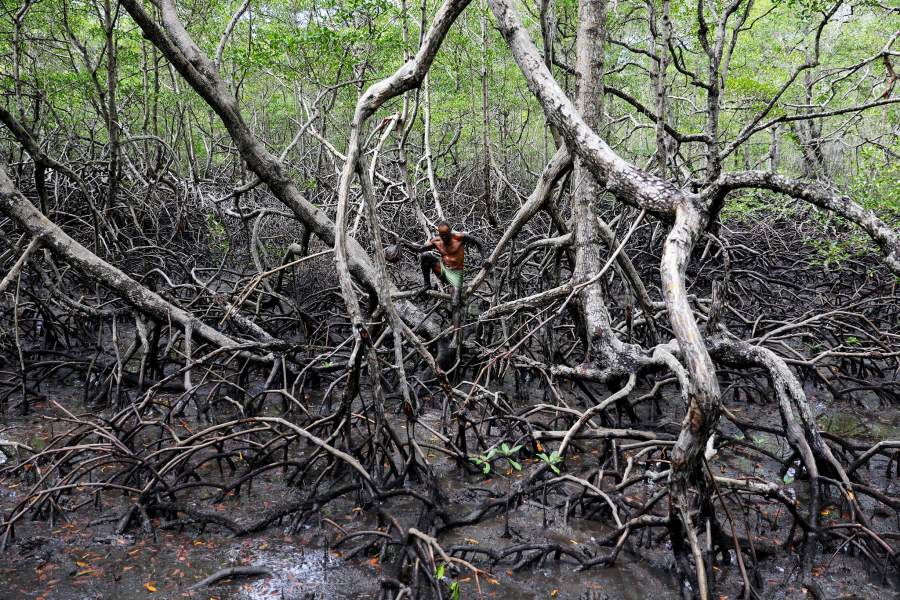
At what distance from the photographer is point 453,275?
4656 millimetres

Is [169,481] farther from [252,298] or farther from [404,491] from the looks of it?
[252,298]

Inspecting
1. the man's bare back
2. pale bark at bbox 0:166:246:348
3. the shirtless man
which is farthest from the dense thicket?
the man's bare back

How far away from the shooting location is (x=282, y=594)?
2650 mm

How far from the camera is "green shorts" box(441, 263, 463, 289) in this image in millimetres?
4621

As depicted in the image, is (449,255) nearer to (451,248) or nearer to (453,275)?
(451,248)

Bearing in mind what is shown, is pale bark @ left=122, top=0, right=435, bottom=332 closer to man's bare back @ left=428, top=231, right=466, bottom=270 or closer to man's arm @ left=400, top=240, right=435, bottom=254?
man's arm @ left=400, top=240, right=435, bottom=254

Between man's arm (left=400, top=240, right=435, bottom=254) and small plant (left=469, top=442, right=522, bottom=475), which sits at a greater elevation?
man's arm (left=400, top=240, right=435, bottom=254)

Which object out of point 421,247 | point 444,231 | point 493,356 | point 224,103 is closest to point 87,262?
point 224,103

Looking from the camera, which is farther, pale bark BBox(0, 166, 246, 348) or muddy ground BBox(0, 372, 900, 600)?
pale bark BBox(0, 166, 246, 348)

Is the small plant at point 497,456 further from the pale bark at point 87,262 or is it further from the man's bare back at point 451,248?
the pale bark at point 87,262

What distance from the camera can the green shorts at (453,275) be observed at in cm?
462

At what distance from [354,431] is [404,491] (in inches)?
61.2

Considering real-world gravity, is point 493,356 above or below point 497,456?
above

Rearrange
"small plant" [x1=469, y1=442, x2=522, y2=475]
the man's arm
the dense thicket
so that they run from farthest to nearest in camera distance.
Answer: the man's arm < "small plant" [x1=469, y1=442, x2=522, y2=475] < the dense thicket
